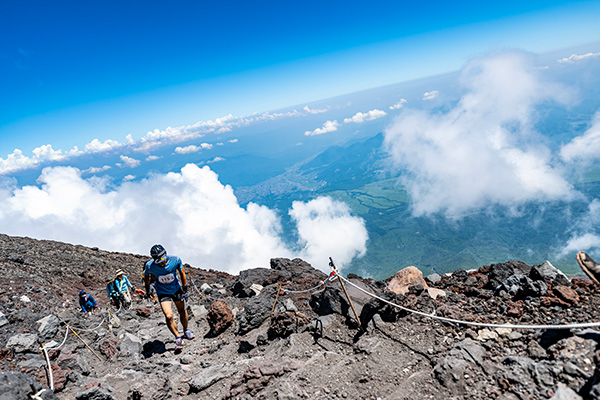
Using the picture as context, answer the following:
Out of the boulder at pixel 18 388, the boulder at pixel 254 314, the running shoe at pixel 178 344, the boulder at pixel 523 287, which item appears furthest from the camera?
the boulder at pixel 254 314

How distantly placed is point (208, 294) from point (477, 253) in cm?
20068

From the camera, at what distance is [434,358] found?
14.1 ft

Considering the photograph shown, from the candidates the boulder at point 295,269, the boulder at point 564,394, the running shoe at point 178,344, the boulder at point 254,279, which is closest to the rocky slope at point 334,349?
the boulder at point 564,394

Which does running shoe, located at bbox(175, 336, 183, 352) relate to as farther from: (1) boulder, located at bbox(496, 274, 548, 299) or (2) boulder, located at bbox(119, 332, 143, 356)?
(1) boulder, located at bbox(496, 274, 548, 299)

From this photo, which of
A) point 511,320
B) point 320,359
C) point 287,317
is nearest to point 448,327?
point 511,320

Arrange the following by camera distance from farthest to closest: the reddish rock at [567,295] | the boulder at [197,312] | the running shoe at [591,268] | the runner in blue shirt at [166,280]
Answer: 1. the boulder at [197,312]
2. the runner in blue shirt at [166,280]
3. the reddish rock at [567,295]
4. the running shoe at [591,268]

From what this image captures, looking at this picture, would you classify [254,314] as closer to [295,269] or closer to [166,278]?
[166,278]

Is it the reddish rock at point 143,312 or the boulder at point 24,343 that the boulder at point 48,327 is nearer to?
the boulder at point 24,343

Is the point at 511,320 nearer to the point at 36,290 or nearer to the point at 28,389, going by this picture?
the point at 28,389

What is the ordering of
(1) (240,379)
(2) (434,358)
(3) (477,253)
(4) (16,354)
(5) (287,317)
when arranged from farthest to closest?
1. (3) (477,253)
2. (5) (287,317)
3. (4) (16,354)
4. (1) (240,379)
5. (2) (434,358)

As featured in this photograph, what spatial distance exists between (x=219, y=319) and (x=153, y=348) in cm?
174

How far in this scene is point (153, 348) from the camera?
23.5 feet

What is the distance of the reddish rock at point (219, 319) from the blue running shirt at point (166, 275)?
1.41 metres

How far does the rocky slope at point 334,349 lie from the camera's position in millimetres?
3631
